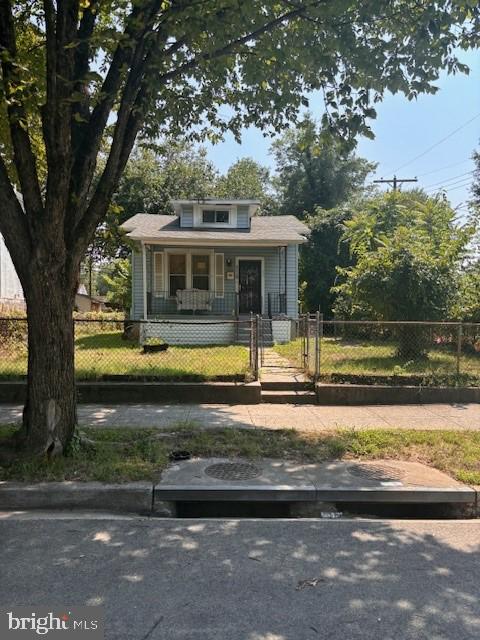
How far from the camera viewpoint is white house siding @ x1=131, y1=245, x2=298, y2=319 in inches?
714

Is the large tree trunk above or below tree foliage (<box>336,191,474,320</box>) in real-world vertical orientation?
below

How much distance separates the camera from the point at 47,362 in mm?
5449

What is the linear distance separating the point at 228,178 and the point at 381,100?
31.3 metres

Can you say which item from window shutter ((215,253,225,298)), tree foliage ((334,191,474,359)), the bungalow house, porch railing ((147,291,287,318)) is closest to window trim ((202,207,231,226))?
the bungalow house

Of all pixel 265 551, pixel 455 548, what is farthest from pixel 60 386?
pixel 455 548

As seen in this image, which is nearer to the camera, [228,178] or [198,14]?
[198,14]

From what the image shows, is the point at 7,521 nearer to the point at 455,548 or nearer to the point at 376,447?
the point at 455,548

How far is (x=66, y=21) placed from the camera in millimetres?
5172

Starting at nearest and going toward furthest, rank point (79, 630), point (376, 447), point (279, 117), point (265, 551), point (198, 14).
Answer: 1. point (79, 630)
2. point (265, 551)
3. point (198, 14)
4. point (376, 447)
5. point (279, 117)

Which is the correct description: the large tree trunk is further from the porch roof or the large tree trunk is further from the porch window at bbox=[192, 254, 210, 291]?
the porch window at bbox=[192, 254, 210, 291]

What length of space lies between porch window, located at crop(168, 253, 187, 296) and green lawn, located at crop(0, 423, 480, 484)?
11.9 meters

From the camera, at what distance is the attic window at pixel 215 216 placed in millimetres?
19094

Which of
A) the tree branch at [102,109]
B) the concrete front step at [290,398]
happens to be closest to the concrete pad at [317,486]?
the tree branch at [102,109]

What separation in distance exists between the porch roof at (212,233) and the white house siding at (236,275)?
640mm
